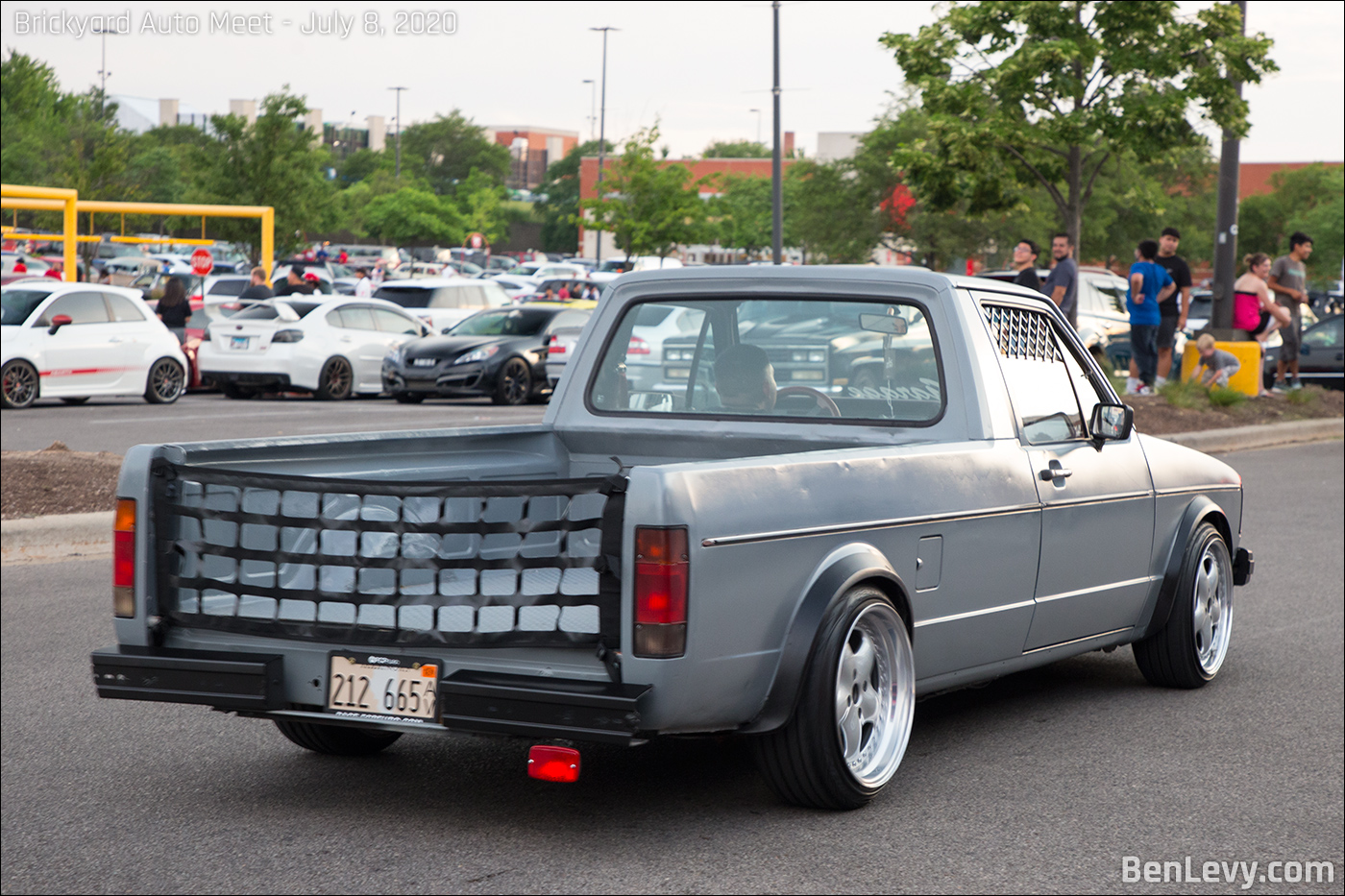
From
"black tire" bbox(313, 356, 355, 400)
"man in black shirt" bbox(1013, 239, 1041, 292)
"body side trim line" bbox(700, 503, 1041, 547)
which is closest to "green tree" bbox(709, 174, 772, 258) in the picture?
"black tire" bbox(313, 356, 355, 400)

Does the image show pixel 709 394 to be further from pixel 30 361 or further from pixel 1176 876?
pixel 30 361

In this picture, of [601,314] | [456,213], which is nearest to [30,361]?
[601,314]

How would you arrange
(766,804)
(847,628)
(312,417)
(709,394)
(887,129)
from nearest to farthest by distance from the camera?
(847,628), (766,804), (709,394), (312,417), (887,129)

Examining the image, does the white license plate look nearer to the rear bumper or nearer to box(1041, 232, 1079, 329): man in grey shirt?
the rear bumper

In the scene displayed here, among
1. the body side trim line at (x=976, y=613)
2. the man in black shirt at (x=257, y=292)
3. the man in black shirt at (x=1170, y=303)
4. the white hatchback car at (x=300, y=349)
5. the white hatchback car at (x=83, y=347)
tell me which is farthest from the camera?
the man in black shirt at (x=257, y=292)

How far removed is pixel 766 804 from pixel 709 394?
1443 millimetres

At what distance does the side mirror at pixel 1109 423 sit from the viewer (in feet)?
17.8

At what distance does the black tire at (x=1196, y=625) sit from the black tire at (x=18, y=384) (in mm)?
15886

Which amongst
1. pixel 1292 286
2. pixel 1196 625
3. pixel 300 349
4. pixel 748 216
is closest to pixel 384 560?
pixel 1196 625

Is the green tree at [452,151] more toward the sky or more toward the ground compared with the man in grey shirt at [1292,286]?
more toward the sky

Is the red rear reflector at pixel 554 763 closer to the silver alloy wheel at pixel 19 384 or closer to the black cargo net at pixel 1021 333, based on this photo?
the black cargo net at pixel 1021 333

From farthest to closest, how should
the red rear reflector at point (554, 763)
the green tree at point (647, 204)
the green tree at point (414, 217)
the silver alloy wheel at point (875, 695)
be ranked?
1. the green tree at point (414, 217)
2. the green tree at point (647, 204)
3. the silver alloy wheel at point (875, 695)
4. the red rear reflector at point (554, 763)

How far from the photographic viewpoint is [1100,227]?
48531mm

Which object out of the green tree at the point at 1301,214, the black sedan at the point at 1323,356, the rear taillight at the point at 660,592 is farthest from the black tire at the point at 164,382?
the green tree at the point at 1301,214
